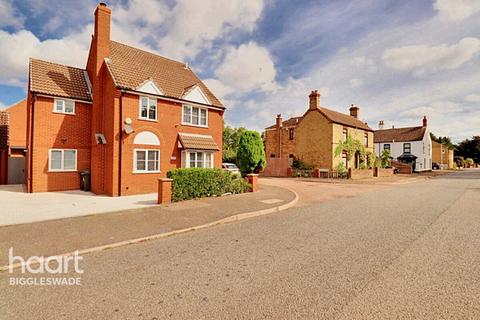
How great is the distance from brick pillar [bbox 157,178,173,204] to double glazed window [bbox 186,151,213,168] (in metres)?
5.26

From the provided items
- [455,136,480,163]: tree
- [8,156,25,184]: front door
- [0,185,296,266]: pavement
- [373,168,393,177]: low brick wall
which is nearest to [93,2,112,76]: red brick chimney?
[0,185,296,266]: pavement

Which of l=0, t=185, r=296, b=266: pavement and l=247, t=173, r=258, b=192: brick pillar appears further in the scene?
l=247, t=173, r=258, b=192: brick pillar

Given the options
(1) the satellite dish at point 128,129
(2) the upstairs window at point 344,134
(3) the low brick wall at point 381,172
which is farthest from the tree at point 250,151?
(3) the low brick wall at point 381,172

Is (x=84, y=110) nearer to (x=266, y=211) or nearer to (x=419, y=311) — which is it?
(x=266, y=211)

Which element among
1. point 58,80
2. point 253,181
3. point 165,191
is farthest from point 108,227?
point 58,80

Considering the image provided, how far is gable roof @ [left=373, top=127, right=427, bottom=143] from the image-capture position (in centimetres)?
4778

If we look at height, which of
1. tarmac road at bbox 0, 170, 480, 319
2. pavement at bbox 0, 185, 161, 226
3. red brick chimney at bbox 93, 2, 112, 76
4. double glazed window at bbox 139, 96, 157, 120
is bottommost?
tarmac road at bbox 0, 170, 480, 319

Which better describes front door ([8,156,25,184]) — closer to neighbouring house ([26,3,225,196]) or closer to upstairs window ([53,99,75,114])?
neighbouring house ([26,3,225,196])

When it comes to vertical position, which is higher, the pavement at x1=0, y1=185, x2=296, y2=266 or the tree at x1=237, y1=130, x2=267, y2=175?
the tree at x1=237, y1=130, x2=267, y2=175

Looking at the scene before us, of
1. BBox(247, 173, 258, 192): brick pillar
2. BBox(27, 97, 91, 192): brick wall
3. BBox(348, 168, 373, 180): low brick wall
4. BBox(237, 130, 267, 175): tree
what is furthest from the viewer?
BBox(348, 168, 373, 180): low brick wall

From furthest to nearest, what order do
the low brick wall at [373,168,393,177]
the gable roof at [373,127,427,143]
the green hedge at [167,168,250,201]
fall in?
the gable roof at [373,127,427,143] → the low brick wall at [373,168,393,177] → the green hedge at [167,168,250,201]

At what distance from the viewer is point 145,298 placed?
363 cm

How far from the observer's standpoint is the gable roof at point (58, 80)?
15024mm

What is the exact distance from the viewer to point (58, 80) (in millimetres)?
16172
